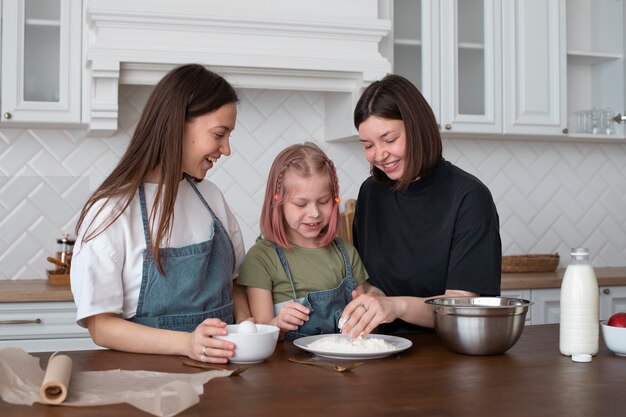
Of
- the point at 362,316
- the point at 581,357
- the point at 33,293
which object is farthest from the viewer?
the point at 33,293

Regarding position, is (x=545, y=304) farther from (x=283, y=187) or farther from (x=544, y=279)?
(x=283, y=187)

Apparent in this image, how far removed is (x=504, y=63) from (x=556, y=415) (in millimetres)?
2765

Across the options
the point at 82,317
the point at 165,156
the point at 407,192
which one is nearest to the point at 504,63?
the point at 407,192

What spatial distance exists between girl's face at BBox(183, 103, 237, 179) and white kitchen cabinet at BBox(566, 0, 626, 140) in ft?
8.69

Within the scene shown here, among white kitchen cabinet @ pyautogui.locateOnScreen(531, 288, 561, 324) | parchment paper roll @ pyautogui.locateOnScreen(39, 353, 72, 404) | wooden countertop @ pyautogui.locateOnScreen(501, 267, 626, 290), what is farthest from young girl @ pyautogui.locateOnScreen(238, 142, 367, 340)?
white kitchen cabinet @ pyautogui.locateOnScreen(531, 288, 561, 324)

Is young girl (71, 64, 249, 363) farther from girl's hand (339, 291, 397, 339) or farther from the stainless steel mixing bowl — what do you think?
the stainless steel mixing bowl

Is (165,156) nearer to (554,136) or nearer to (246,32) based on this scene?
(246,32)

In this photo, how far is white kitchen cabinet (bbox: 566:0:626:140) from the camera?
4086mm

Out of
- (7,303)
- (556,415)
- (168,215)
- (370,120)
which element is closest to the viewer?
(556,415)

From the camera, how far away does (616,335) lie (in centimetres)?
169

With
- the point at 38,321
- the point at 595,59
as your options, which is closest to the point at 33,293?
the point at 38,321

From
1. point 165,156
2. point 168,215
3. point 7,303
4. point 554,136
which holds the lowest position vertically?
point 7,303

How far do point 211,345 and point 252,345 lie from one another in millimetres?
79

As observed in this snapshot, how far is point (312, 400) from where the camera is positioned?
4.20ft
